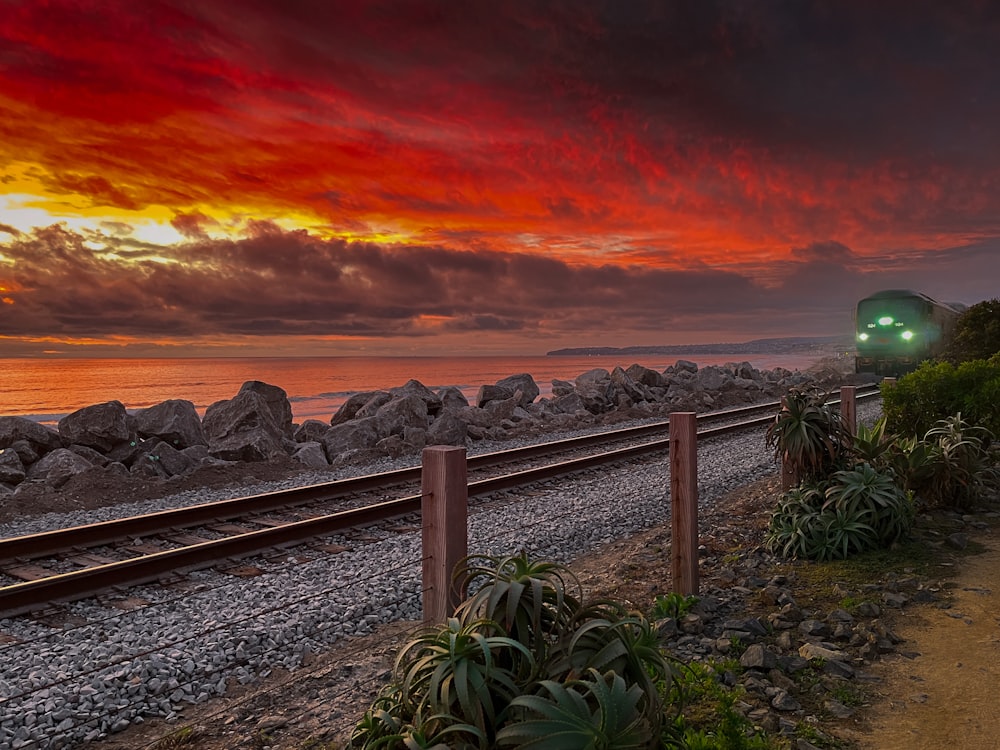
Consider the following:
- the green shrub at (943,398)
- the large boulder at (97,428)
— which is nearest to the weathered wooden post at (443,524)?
the green shrub at (943,398)

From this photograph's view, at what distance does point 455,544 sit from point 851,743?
2.29m

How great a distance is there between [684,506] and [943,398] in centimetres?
615

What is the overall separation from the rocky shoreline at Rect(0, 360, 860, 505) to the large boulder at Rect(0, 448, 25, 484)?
0.01m

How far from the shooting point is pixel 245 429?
14.6 m

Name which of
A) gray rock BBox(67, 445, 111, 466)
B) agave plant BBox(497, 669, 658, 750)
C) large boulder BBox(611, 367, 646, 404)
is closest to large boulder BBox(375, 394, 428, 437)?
gray rock BBox(67, 445, 111, 466)

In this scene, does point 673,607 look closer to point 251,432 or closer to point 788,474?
point 788,474

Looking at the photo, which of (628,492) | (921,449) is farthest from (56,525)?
(921,449)

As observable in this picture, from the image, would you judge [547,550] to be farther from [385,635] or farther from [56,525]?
[56,525]

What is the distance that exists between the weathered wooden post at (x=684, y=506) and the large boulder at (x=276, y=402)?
12.1 meters

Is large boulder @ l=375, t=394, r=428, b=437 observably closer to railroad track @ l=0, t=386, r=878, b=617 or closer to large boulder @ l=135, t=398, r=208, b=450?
large boulder @ l=135, t=398, r=208, b=450

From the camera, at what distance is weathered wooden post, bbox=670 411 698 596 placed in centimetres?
567

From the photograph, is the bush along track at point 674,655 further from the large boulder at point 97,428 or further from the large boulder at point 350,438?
the large boulder at point 97,428

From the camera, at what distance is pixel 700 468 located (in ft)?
40.9

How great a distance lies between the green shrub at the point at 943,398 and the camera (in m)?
9.39
